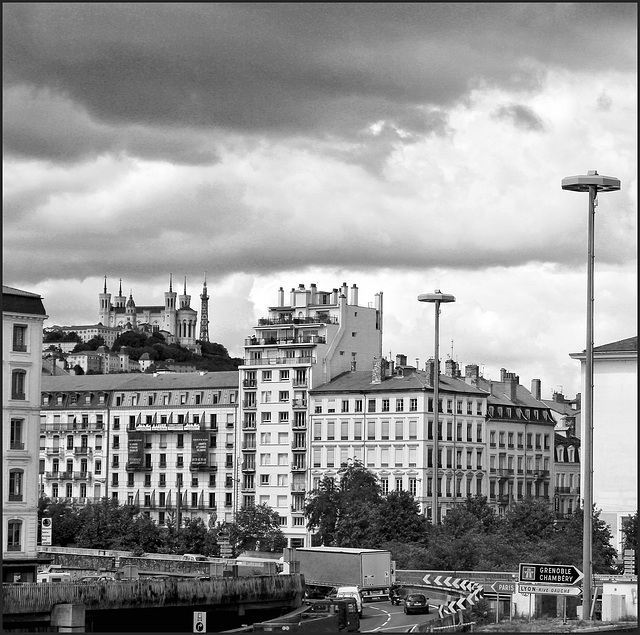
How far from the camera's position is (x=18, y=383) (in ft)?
298

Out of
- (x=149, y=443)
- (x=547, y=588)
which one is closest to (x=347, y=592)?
(x=547, y=588)

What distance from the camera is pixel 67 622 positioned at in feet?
204

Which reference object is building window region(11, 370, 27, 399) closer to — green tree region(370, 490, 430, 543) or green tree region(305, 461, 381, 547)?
green tree region(370, 490, 430, 543)

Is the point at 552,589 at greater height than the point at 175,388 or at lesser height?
lesser

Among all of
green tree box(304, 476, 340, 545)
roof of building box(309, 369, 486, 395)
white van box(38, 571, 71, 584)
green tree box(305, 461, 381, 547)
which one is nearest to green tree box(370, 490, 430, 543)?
green tree box(305, 461, 381, 547)

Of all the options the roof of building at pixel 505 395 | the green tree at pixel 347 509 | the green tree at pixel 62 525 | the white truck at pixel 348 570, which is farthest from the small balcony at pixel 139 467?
the white truck at pixel 348 570

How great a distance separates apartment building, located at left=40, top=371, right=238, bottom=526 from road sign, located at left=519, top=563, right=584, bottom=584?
381 ft

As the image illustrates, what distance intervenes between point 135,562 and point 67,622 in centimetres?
4379

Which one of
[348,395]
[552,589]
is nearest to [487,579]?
[552,589]

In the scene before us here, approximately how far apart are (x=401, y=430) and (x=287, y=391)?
12674mm

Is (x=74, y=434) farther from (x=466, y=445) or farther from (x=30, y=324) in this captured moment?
(x=30, y=324)

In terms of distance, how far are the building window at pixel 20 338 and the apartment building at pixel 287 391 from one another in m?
72.0

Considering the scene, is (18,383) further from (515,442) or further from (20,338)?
(515,442)

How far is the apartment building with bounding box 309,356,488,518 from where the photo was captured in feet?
520
